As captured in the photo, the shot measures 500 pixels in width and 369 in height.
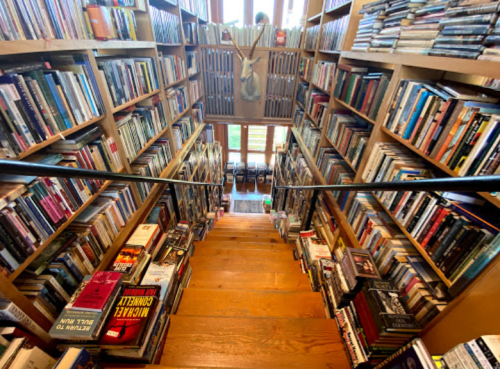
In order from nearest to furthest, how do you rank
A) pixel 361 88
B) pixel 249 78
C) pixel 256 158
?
pixel 361 88 → pixel 249 78 → pixel 256 158

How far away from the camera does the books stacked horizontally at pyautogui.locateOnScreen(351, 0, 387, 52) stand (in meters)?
1.54

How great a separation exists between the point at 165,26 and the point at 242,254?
2.76 meters

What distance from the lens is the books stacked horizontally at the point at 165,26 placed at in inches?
86.1

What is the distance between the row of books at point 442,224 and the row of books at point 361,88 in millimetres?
485

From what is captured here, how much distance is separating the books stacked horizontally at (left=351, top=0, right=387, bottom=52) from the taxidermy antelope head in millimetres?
2236

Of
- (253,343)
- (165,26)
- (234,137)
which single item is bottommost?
(234,137)

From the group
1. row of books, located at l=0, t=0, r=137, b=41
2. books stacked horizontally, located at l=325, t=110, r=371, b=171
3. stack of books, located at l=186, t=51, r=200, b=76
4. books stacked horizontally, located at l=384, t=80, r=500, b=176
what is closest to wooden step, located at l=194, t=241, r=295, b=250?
books stacked horizontally, located at l=325, t=110, r=371, b=171

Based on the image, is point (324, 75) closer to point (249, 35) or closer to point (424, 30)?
point (424, 30)

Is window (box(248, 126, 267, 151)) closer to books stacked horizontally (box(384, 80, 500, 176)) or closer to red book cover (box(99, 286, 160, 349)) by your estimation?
books stacked horizontally (box(384, 80, 500, 176))

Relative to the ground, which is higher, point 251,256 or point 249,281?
point 249,281

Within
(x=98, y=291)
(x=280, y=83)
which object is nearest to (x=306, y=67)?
(x=280, y=83)

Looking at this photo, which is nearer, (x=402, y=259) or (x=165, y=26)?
(x=402, y=259)

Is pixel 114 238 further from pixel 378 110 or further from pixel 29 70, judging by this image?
pixel 378 110

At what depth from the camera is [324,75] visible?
278 centimetres
